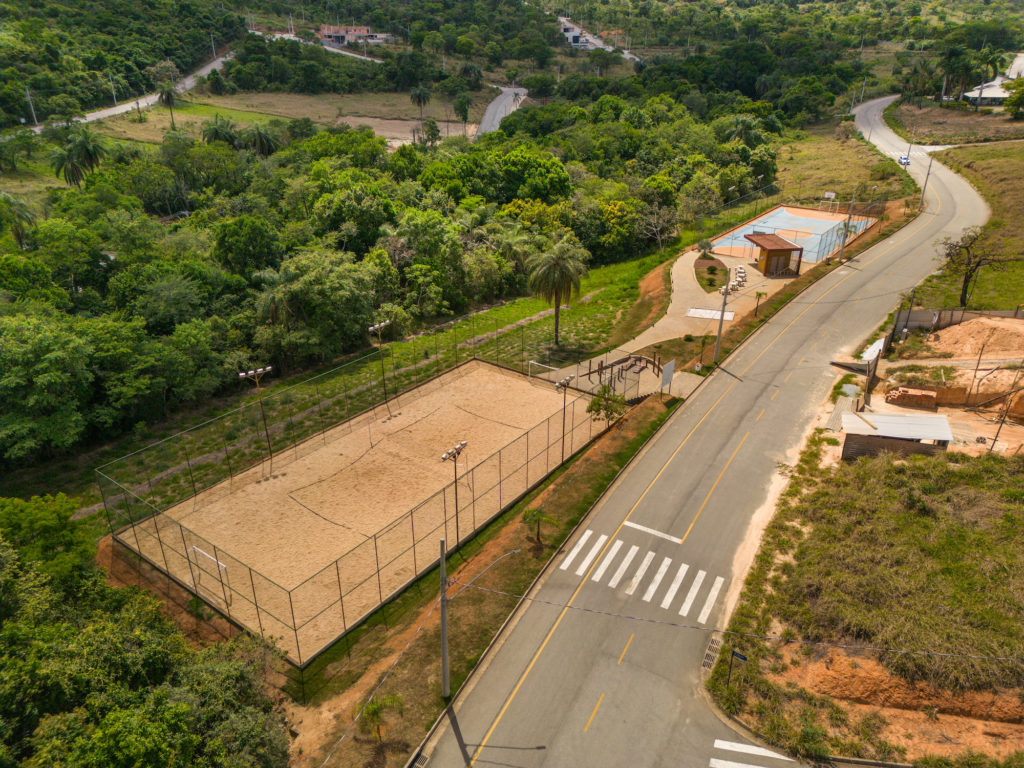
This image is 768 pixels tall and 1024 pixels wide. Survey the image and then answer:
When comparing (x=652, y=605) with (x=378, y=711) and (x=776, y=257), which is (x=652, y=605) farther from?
(x=776, y=257)

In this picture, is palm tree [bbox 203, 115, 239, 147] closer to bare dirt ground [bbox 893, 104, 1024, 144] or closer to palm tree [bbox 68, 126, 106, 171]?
palm tree [bbox 68, 126, 106, 171]

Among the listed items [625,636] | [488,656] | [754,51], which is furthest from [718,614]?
[754,51]

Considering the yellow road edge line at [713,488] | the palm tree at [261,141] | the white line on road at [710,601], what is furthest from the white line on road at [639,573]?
the palm tree at [261,141]

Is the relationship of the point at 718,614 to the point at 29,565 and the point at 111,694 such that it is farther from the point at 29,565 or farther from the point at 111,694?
the point at 29,565

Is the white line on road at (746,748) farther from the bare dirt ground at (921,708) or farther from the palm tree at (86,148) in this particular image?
the palm tree at (86,148)

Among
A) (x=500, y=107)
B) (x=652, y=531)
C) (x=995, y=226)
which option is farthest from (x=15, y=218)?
(x=500, y=107)

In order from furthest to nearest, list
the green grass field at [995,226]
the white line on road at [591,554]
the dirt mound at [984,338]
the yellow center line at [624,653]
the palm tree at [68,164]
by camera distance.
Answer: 1. the palm tree at [68,164]
2. the green grass field at [995,226]
3. the dirt mound at [984,338]
4. the white line on road at [591,554]
5. the yellow center line at [624,653]
